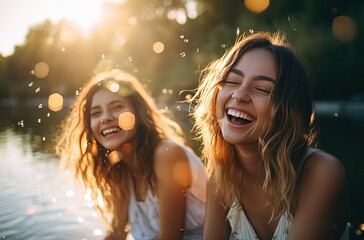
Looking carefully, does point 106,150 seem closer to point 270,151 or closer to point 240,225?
point 240,225

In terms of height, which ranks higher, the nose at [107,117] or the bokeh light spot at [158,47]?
the bokeh light spot at [158,47]

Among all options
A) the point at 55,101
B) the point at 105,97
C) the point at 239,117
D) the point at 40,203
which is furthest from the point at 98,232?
the point at 55,101

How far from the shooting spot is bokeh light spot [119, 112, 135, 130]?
10.2 feet

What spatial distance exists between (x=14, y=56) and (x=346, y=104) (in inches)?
1379

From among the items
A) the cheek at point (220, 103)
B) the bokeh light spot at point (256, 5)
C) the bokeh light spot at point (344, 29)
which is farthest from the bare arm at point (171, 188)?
the bokeh light spot at point (256, 5)

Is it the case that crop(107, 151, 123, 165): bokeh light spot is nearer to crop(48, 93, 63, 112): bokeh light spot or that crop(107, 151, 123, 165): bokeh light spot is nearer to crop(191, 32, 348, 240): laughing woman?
crop(191, 32, 348, 240): laughing woman

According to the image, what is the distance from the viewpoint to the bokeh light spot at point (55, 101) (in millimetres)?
31883

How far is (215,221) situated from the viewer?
2598 millimetres

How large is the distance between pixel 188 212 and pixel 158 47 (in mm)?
30126

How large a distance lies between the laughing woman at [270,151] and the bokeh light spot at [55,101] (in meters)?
29.9

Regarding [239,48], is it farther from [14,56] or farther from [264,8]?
[14,56]

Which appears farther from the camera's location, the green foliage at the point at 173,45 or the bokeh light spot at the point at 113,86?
the green foliage at the point at 173,45

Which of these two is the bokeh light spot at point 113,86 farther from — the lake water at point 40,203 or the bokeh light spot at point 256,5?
the bokeh light spot at point 256,5

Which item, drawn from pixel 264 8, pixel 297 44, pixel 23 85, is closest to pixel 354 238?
pixel 297 44
